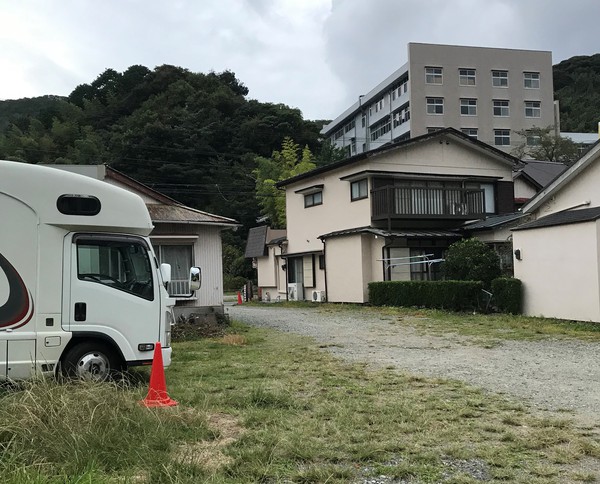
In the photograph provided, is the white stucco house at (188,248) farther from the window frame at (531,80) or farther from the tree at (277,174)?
the window frame at (531,80)

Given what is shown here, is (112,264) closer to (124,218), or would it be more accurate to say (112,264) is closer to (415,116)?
(124,218)

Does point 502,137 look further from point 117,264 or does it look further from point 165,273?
point 117,264

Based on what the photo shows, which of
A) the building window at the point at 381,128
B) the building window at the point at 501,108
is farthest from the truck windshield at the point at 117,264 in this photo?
the building window at the point at 381,128

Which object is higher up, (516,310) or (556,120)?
(556,120)

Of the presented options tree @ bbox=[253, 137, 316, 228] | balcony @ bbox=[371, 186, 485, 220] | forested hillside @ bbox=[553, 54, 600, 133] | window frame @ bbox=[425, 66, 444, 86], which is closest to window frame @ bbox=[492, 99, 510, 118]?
window frame @ bbox=[425, 66, 444, 86]

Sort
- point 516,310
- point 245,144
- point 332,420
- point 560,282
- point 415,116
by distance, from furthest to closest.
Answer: point 245,144, point 415,116, point 516,310, point 560,282, point 332,420

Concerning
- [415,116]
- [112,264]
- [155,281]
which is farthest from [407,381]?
[415,116]

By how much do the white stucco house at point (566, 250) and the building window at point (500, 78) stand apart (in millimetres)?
34042

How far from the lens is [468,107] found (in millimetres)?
47281

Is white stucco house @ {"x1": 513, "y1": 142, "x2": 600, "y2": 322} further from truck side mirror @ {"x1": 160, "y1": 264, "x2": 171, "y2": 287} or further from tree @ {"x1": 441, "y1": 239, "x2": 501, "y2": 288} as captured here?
truck side mirror @ {"x1": 160, "y1": 264, "x2": 171, "y2": 287}

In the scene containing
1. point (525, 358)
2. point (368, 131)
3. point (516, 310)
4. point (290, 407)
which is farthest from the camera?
point (368, 131)

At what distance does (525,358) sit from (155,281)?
20.1 ft

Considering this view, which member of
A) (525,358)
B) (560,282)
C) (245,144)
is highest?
(245,144)

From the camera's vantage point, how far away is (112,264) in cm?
709
